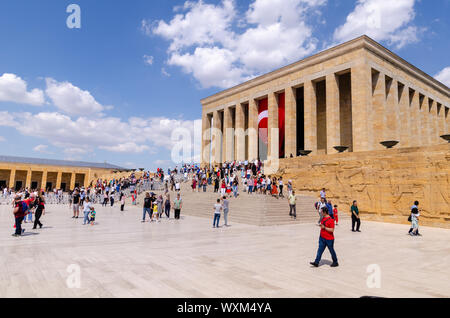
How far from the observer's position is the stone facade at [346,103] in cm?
2320

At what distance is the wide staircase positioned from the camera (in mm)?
13875

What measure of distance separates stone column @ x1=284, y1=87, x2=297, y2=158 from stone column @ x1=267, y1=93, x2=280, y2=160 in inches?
54.1

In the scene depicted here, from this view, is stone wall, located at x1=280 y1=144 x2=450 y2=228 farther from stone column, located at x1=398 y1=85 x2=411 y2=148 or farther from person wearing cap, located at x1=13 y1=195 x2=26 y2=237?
person wearing cap, located at x1=13 y1=195 x2=26 y2=237

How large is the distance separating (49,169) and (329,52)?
43593mm

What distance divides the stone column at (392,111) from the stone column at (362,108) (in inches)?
105

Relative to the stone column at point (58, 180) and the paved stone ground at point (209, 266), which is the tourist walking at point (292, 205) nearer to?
the paved stone ground at point (209, 266)

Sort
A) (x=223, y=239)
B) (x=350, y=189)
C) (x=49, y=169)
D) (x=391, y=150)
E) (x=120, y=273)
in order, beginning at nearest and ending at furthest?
(x=120, y=273), (x=223, y=239), (x=391, y=150), (x=350, y=189), (x=49, y=169)

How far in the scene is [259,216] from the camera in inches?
539

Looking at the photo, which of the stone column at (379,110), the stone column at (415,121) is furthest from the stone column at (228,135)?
the stone column at (415,121)

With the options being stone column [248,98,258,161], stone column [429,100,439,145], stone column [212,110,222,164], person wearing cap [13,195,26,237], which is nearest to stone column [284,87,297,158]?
stone column [248,98,258,161]

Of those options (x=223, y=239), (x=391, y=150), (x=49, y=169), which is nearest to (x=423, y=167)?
(x=391, y=150)

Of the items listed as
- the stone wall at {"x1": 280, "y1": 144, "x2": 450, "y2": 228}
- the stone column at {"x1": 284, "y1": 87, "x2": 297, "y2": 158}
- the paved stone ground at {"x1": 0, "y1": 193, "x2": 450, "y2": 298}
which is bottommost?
the paved stone ground at {"x1": 0, "y1": 193, "x2": 450, "y2": 298}

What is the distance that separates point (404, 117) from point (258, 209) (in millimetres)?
20248
